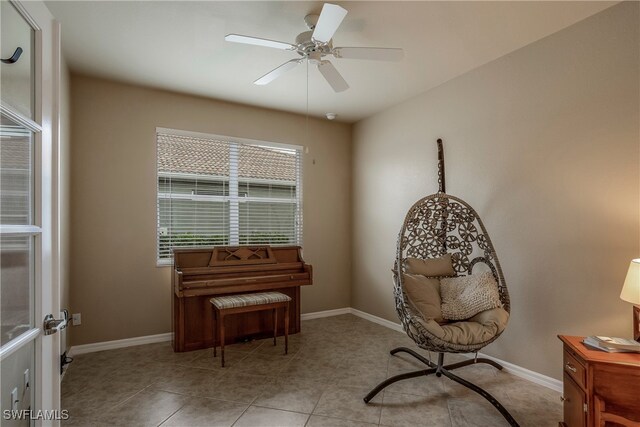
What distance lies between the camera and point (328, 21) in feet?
6.18

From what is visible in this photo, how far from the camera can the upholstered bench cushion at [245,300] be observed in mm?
3088

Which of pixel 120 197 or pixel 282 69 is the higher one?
pixel 282 69

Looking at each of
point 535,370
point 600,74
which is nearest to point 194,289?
point 535,370

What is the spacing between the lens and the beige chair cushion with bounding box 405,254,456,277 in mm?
2896

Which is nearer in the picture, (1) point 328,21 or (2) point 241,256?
(1) point 328,21

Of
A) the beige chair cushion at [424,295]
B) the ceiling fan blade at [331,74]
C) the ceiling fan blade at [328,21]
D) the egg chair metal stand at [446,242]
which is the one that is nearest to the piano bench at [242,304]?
the egg chair metal stand at [446,242]

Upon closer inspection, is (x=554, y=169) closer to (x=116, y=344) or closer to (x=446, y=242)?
(x=446, y=242)

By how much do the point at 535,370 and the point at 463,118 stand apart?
223 cm

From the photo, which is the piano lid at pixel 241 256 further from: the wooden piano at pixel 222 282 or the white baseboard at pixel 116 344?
the white baseboard at pixel 116 344

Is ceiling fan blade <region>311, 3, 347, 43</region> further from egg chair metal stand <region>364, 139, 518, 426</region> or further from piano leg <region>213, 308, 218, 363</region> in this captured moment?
piano leg <region>213, 308, 218, 363</region>

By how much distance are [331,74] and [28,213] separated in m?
2.02

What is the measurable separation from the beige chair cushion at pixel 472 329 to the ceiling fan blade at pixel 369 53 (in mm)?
1738

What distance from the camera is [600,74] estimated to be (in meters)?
2.33

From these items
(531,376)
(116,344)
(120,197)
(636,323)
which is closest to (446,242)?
(531,376)
